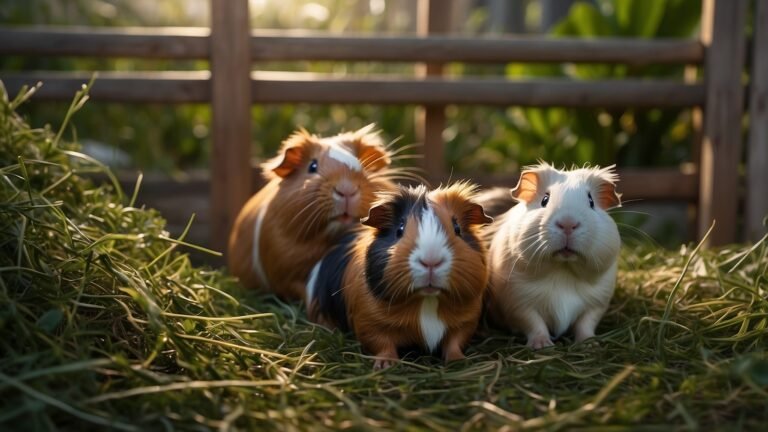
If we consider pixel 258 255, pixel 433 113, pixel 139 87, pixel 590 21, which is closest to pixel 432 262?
pixel 258 255

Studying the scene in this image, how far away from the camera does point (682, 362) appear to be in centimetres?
220

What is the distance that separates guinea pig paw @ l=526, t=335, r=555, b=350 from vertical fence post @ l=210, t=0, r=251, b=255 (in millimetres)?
1954

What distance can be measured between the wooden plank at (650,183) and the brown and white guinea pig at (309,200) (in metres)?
1.29

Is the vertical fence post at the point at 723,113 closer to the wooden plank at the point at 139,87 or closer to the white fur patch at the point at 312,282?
the white fur patch at the point at 312,282

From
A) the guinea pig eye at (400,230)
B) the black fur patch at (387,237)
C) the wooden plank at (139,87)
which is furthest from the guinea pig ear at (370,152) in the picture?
the wooden plank at (139,87)

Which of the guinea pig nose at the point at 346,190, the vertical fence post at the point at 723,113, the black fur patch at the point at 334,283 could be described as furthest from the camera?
the vertical fence post at the point at 723,113

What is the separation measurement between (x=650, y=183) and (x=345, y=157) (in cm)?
210

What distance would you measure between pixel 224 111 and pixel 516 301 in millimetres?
2002

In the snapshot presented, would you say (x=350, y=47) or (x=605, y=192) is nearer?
(x=605, y=192)

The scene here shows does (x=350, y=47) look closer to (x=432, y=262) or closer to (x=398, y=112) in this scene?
(x=432, y=262)

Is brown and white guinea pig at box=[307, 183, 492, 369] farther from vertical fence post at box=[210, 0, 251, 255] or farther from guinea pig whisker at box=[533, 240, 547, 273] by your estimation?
vertical fence post at box=[210, 0, 251, 255]

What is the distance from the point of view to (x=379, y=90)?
4035mm

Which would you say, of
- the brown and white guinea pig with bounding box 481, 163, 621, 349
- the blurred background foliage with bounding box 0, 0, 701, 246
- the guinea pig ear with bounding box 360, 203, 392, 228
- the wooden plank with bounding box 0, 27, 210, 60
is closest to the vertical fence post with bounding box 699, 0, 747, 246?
the blurred background foliage with bounding box 0, 0, 701, 246

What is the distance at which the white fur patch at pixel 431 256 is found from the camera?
2154 millimetres
